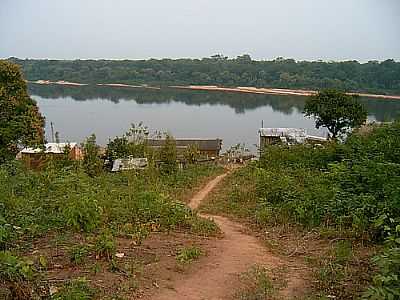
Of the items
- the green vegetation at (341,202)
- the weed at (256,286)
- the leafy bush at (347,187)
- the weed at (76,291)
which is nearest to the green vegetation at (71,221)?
the weed at (76,291)

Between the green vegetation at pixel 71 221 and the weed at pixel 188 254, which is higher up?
the green vegetation at pixel 71 221

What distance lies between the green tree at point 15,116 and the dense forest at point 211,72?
3869 centimetres

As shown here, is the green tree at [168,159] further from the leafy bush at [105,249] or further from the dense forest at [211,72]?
the dense forest at [211,72]

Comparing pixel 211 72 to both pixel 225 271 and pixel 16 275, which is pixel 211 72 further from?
pixel 16 275

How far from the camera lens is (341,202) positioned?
561 centimetres

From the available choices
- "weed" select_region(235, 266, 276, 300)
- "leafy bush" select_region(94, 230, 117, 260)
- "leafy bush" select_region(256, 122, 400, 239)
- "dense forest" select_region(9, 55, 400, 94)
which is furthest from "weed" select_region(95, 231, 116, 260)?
"dense forest" select_region(9, 55, 400, 94)

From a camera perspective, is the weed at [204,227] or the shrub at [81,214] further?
the weed at [204,227]

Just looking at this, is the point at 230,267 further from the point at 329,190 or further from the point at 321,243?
the point at 329,190

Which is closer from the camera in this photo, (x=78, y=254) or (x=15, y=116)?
(x=78, y=254)

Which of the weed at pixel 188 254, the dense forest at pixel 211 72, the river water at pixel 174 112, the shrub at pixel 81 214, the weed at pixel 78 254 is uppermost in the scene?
the dense forest at pixel 211 72

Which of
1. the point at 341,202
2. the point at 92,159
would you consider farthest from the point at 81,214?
the point at 92,159

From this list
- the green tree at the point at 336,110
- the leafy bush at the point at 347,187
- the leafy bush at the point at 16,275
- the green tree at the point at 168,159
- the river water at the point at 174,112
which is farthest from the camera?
the river water at the point at 174,112

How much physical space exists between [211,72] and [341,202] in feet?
203

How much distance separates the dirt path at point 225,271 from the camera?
3576 mm
